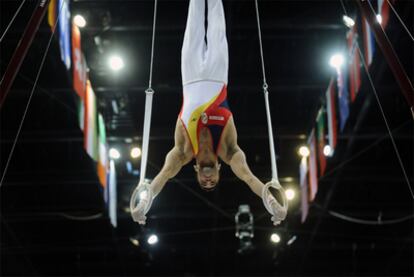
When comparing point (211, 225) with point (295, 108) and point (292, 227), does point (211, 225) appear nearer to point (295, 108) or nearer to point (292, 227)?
point (292, 227)

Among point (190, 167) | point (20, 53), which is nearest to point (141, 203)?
point (20, 53)

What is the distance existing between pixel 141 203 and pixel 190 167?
27.8ft

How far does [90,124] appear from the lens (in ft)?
33.1

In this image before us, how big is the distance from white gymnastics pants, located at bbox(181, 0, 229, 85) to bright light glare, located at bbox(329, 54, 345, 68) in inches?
139

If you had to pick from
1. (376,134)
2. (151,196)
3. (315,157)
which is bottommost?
(151,196)

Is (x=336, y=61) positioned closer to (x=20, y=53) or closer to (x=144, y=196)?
(x=144, y=196)

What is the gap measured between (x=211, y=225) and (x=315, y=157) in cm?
568

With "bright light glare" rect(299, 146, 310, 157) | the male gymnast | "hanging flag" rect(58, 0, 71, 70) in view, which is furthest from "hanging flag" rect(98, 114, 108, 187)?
the male gymnast

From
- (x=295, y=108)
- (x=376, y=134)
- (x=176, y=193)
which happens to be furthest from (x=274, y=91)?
(x=176, y=193)

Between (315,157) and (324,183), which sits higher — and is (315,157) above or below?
below

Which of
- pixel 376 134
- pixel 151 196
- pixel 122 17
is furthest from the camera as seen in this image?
pixel 376 134

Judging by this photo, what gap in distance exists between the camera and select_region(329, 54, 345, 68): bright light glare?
977cm

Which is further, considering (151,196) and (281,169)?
(281,169)

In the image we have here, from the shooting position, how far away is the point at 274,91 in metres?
12.1
